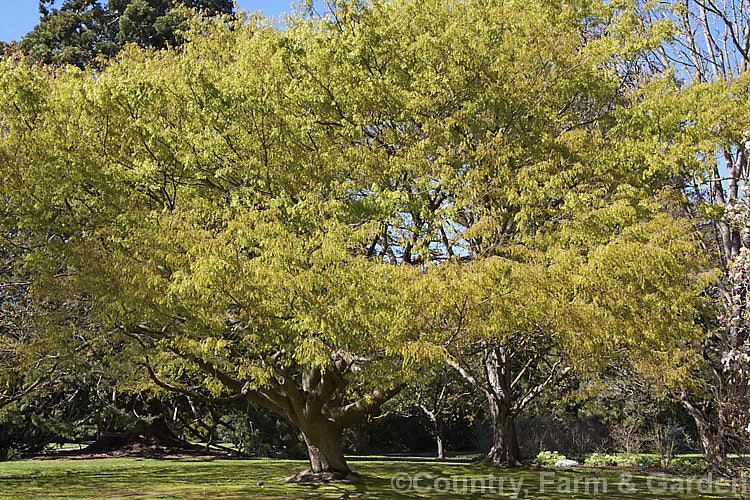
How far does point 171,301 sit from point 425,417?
21588 mm

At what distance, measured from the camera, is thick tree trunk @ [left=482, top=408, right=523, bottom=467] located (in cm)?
1869

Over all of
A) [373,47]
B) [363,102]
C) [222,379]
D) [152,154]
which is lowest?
[222,379]

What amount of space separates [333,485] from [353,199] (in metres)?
5.88

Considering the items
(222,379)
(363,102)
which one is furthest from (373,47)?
(222,379)

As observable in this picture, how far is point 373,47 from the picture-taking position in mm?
11914

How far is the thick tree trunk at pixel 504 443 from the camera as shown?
18.7m

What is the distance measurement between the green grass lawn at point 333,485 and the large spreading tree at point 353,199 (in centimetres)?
193

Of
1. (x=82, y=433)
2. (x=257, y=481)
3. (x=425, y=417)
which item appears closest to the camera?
(x=257, y=481)

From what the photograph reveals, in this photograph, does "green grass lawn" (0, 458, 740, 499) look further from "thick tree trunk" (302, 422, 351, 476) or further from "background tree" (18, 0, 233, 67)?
"background tree" (18, 0, 233, 67)

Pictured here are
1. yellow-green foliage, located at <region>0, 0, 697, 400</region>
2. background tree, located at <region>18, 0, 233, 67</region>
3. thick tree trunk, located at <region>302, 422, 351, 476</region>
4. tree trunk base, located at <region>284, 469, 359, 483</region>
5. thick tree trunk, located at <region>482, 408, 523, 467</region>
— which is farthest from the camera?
background tree, located at <region>18, 0, 233, 67</region>

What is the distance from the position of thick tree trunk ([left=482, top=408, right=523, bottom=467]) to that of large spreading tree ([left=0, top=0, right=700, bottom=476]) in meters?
6.20

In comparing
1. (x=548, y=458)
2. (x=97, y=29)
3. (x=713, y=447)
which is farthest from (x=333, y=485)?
(x=97, y=29)

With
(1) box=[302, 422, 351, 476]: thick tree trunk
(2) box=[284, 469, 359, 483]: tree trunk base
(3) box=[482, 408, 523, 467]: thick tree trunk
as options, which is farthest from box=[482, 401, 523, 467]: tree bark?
(1) box=[302, 422, 351, 476]: thick tree trunk

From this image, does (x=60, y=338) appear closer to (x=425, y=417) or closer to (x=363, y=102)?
(x=363, y=102)
